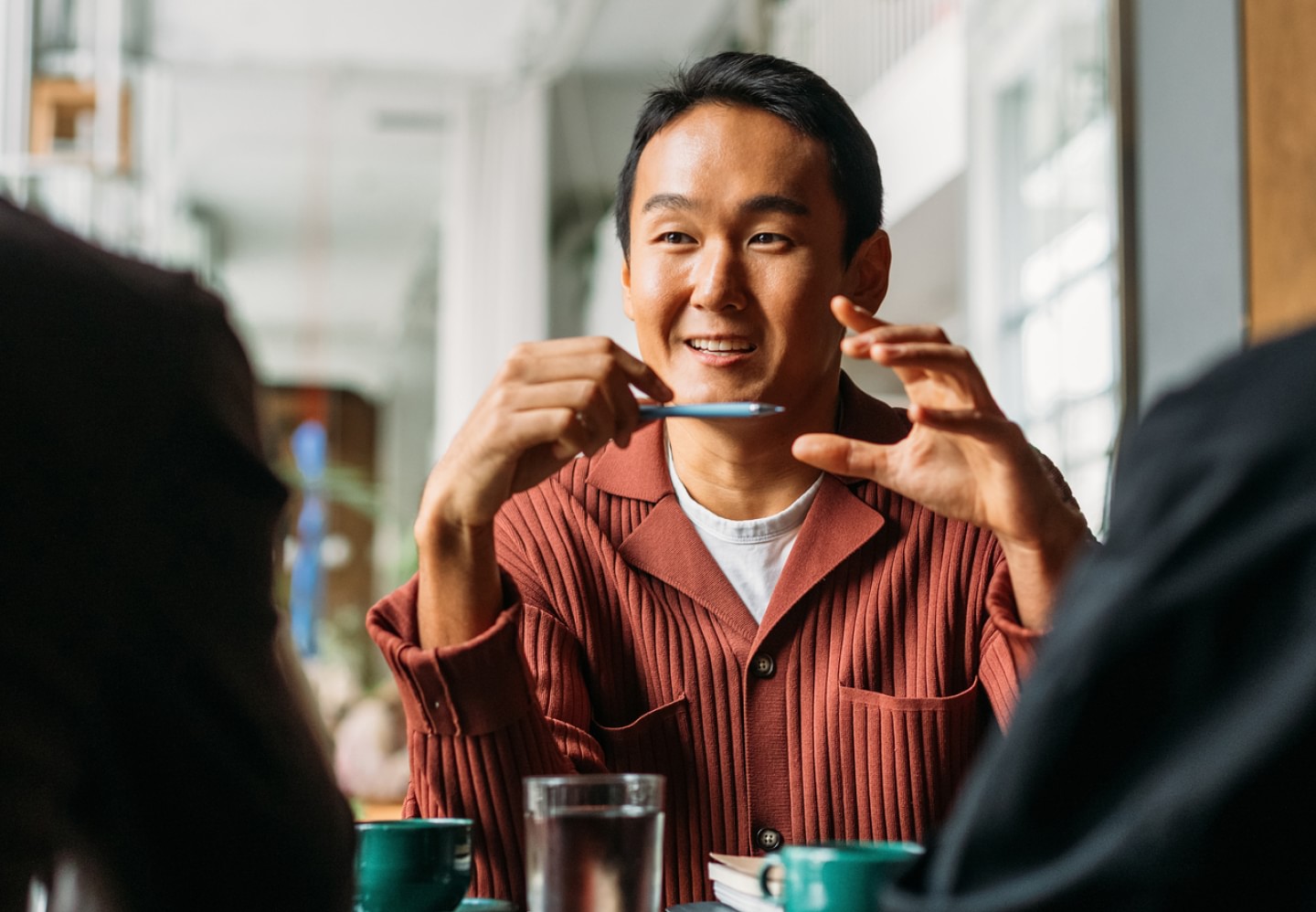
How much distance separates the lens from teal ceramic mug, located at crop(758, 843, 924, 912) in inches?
27.9

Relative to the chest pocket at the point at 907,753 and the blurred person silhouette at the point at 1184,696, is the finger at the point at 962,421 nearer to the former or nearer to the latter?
the chest pocket at the point at 907,753

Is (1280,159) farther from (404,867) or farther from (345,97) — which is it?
(345,97)

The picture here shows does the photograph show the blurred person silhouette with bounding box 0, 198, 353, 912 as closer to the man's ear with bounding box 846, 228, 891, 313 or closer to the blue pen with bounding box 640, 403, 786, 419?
the blue pen with bounding box 640, 403, 786, 419

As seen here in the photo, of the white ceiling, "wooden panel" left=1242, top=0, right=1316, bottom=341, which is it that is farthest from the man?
the white ceiling

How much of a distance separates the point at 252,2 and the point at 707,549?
18.7 ft

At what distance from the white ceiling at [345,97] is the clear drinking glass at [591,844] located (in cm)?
430

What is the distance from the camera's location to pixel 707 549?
51.8 inches

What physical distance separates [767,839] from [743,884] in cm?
38

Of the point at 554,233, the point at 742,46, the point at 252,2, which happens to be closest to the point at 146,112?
the point at 252,2

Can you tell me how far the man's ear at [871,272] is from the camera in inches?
55.2

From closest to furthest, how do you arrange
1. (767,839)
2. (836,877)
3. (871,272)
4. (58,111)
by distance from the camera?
(836,877)
(767,839)
(871,272)
(58,111)

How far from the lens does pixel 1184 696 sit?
16.6 inches

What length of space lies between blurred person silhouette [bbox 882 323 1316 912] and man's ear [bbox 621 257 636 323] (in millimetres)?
958

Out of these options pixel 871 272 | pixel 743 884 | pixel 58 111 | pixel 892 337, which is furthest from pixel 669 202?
pixel 58 111
